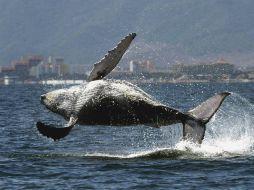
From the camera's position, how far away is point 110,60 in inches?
980

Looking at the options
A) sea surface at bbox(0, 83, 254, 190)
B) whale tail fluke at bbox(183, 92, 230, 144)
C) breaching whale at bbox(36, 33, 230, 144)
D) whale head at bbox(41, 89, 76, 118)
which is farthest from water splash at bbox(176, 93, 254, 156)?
whale head at bbox(41, 89, 76, 118)

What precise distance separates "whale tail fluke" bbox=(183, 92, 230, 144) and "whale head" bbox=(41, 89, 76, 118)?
12.1ft

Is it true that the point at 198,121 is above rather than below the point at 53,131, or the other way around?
above

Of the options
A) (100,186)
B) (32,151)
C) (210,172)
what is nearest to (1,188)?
(100,186)

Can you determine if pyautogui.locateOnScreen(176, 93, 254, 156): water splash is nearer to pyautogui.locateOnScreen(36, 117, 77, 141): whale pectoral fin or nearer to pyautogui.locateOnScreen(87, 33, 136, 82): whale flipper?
pyautogui.locateOnScreen(87, 33, 136, 82): whale flipper

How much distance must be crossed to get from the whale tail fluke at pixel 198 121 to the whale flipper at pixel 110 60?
316 centimetres

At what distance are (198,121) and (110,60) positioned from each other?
3723mm

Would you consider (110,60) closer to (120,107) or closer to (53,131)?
(120,107)

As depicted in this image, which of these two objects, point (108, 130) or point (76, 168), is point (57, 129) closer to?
point (76, 168)

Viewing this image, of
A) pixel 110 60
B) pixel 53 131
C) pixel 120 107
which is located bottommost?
pixel 53 131

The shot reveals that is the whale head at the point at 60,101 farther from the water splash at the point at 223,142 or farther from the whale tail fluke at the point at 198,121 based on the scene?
the whale tail fluke at the point at 198,121

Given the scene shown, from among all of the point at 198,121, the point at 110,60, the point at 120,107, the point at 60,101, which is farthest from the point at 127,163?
the point at 110,60

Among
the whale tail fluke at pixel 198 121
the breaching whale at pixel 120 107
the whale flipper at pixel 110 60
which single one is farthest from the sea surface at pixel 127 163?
the whale flipper at pixel 110 60

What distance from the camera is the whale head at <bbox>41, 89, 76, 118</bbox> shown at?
2449 cm
